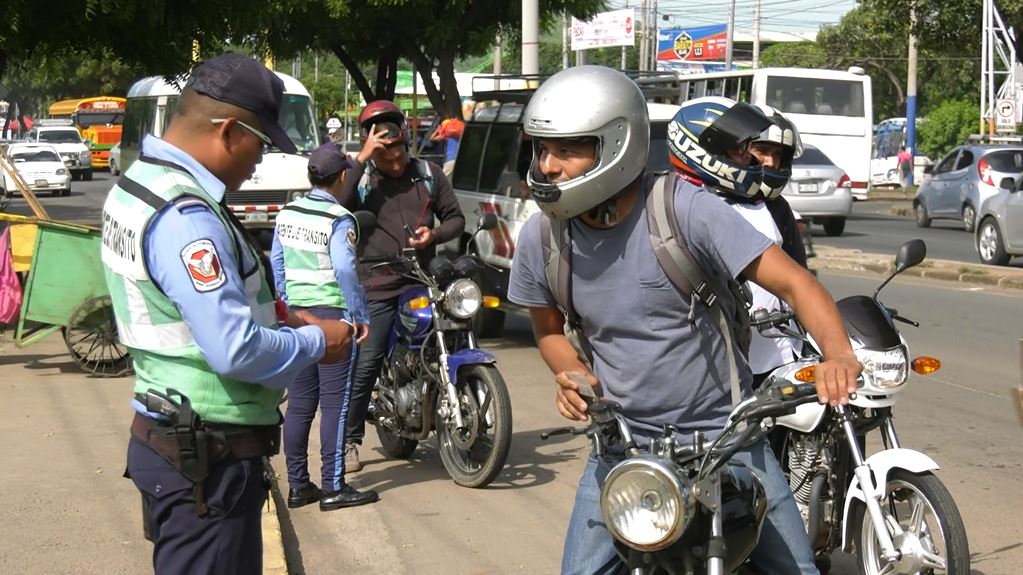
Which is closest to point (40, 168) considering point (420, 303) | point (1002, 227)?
point (1002, 227)

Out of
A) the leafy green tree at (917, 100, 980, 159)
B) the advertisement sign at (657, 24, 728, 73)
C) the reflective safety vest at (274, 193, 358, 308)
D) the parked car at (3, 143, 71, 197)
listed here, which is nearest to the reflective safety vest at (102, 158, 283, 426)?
the reflective safety vest at (274, 193, 358, 308)

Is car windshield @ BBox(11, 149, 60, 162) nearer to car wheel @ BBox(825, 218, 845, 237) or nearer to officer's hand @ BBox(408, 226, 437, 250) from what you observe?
car wheel @ BBox(825, 218, 845, 237)

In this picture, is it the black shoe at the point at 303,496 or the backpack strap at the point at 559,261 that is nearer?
the backpack strap at the point at 559,261

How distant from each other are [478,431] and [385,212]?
1.48 metres

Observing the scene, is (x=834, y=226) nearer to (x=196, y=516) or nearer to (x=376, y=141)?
(x=376, y=141)

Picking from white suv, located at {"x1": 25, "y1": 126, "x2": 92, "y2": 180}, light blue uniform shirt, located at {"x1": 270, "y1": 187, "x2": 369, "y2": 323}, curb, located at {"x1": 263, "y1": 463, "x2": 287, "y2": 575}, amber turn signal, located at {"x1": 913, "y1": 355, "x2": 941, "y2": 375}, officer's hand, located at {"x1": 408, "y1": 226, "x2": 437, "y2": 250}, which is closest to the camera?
amber turn signal, located at {"x1": 913, "y1": 355, "x2": 941, "y2": 375}

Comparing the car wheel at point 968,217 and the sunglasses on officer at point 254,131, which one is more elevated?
the sunglasses on officer at point 254,131

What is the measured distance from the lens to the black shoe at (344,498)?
6.81m

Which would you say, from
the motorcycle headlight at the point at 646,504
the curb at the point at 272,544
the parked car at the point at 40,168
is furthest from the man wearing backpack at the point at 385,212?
the parked car at the point at 40,168

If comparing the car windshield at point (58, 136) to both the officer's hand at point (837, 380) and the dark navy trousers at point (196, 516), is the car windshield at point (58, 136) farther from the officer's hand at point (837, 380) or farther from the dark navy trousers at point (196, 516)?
the officer's hand at point (837, 380)

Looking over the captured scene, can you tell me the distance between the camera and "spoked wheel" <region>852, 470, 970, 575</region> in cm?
456

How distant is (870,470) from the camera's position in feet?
15.3

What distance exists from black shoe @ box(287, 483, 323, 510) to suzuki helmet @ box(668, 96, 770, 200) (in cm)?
286

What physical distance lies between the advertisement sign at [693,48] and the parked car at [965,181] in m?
39.4
